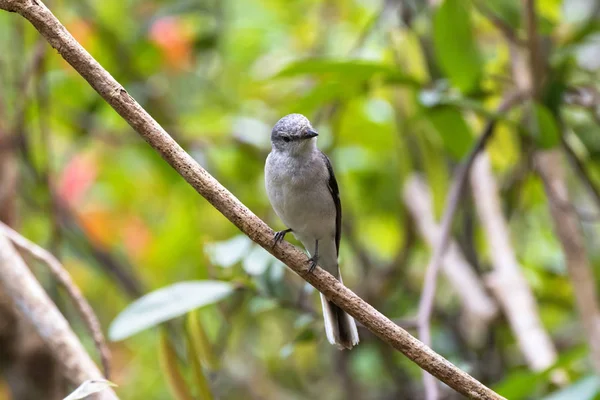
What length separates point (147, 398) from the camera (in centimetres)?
395

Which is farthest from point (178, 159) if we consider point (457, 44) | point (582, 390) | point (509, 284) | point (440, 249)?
point (509, 284)

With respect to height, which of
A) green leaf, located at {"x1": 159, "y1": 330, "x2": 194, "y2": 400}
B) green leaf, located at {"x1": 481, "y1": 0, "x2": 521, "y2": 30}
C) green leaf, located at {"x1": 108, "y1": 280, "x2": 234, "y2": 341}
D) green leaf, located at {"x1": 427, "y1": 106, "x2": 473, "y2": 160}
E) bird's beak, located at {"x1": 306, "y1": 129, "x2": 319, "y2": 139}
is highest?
green leaf, located at {"x1": 481, "y1": 0, "x2": 521, "y2": 30}

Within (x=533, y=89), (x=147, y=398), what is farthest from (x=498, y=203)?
(x=147, y=398)

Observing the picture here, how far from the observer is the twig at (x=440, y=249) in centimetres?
203

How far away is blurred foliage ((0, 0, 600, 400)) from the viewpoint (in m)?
2.77

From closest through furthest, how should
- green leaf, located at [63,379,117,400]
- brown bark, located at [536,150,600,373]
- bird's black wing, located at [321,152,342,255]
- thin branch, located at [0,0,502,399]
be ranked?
thin branch, located at [0,0,502,399], green leaf, located at [63,379,117,400], brown bark, located at [536,150,600,373], bird's black wing, located at [321,152,342,255]

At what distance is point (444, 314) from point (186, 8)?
201 centimetres

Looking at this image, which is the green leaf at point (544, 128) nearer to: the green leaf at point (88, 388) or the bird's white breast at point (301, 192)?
the bird's white breast at point (301, 192)

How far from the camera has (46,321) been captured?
2072 mm

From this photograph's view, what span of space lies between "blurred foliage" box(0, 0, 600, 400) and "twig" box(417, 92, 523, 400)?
121 mm

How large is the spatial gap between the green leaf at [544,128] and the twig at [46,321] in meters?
1.59

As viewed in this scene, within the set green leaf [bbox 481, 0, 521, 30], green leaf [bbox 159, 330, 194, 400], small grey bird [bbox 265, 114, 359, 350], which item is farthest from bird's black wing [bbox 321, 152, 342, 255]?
green leaf [bbox 481, 0, 521, 30]

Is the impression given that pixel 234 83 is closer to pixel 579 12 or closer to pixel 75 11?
pixel 75 11

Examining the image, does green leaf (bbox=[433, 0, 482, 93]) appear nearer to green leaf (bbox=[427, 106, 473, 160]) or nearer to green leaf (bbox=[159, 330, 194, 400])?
green leaf (bbox=[427, 106, 473, 160])
